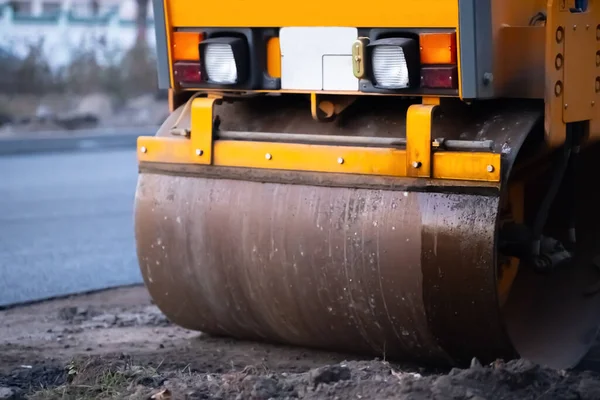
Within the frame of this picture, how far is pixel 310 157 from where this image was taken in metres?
3.99

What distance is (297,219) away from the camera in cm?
400

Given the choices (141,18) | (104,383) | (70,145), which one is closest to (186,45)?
(104,383)

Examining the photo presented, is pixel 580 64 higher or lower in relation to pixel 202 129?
higher

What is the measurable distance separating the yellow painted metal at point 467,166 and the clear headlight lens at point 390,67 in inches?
11.1

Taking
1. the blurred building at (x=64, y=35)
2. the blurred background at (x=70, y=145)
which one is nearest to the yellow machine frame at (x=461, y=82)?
the blurred background at (x=70, y=145)

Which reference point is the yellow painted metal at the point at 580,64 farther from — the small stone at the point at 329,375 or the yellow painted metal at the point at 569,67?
the small stone at the point at 329,375

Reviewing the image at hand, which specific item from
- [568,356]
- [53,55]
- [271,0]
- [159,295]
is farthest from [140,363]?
[53,55]

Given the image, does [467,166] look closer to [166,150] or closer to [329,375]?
[329,375]

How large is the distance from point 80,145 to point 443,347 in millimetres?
11458

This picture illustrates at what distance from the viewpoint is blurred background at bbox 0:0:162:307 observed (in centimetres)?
722

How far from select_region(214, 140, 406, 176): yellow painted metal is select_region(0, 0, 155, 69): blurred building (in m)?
18.1

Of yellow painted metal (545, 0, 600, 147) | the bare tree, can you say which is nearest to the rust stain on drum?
yellow painted metal (545, 0, 600, 147)

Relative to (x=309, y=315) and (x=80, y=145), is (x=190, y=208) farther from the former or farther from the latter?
(x=80, y=145)

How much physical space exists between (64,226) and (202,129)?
4679mm
